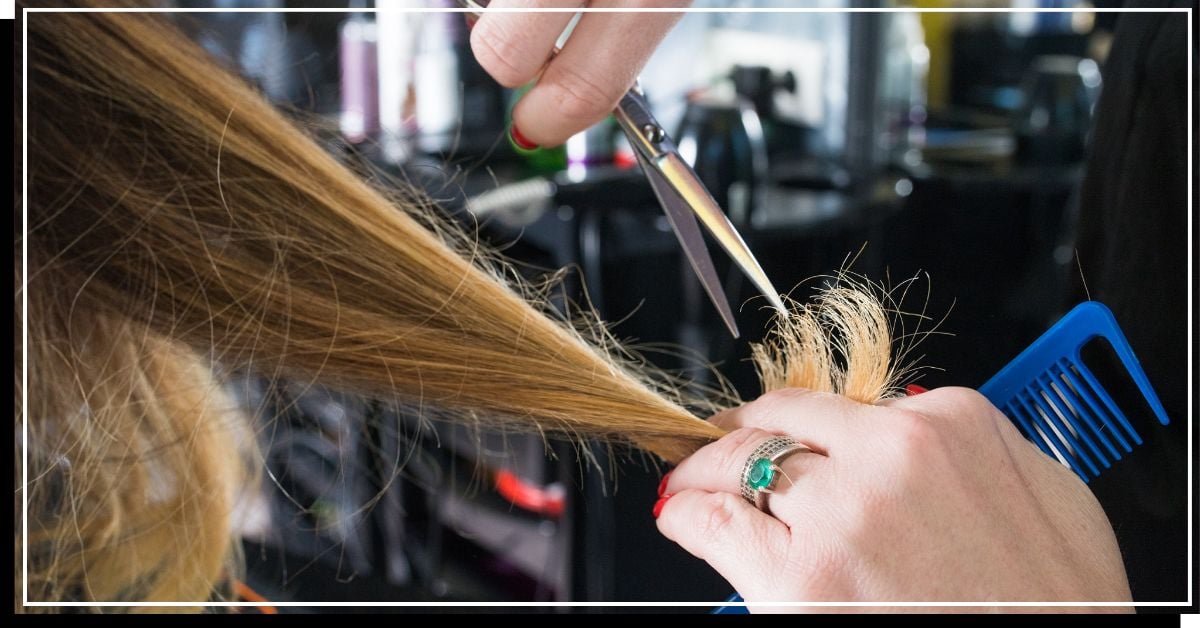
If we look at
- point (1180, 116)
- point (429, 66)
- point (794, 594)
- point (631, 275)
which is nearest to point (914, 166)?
point (631, 275)

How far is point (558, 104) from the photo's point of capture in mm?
565

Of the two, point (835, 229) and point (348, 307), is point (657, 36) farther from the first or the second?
point (835, 229)

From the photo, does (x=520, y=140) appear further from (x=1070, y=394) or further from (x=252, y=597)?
(x=252, y=597)

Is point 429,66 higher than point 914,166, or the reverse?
point 429,66

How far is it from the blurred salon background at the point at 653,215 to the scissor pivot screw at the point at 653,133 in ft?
0.38

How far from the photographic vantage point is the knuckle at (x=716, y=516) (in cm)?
49

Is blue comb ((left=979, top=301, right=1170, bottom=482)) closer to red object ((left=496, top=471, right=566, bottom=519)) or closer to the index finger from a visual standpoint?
the index finger

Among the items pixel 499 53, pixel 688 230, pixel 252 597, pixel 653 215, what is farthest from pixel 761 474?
pixel 653 215

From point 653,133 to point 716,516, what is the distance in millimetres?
231

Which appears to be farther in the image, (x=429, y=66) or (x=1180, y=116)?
(x=429, y=66)

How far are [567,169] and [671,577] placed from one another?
1.01 metres

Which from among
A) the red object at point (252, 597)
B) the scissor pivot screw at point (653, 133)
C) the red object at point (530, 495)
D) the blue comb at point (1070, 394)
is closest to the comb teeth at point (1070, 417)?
the blue comb at point (1070, 394)

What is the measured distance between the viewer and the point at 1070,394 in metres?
0.51

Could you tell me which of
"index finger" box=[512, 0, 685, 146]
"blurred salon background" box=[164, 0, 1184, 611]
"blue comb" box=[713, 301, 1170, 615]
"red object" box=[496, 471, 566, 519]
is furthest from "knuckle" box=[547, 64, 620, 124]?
"red object" box=[496, 471, 566, 519]
